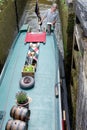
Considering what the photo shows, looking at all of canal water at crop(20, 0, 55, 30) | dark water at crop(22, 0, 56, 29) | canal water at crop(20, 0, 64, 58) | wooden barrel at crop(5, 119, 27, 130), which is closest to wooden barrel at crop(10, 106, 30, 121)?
wooden barrel at crop(5, 119, 27, 130)

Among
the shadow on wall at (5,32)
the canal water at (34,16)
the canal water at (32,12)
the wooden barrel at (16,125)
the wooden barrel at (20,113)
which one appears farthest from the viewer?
the canal water at (32,12)

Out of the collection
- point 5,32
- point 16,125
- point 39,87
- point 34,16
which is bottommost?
point 34,16

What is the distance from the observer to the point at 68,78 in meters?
11.4

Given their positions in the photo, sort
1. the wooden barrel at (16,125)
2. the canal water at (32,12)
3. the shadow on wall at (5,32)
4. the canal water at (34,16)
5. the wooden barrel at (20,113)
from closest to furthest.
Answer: the wooden barrel at (16,125)
the wooden barrel at (20,113)
the shadow on wall at (5,32)
the canal water at (34,16)
the canal water at (32,12)

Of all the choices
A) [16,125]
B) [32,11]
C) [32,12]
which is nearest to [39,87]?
[16,125]

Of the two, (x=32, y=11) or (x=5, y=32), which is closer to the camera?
(x=5, y=32)

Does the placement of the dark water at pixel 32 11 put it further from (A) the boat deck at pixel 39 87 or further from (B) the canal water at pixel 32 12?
(A) the boat deck at pixel 39 87

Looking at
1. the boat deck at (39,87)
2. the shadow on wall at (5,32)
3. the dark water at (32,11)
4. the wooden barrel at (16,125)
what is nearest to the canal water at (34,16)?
the dark water at (32,11)

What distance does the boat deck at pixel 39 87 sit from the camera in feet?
23.4

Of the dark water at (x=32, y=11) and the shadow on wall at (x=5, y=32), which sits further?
the dark water at (x=32, y=11)

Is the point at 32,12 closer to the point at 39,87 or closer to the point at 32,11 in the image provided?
the point at 32,11

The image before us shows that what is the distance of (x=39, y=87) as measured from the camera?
27.4 feet

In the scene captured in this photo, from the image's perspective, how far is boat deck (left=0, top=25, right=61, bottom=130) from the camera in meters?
7.12

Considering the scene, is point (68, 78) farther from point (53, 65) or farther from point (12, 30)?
point (12, 30)
